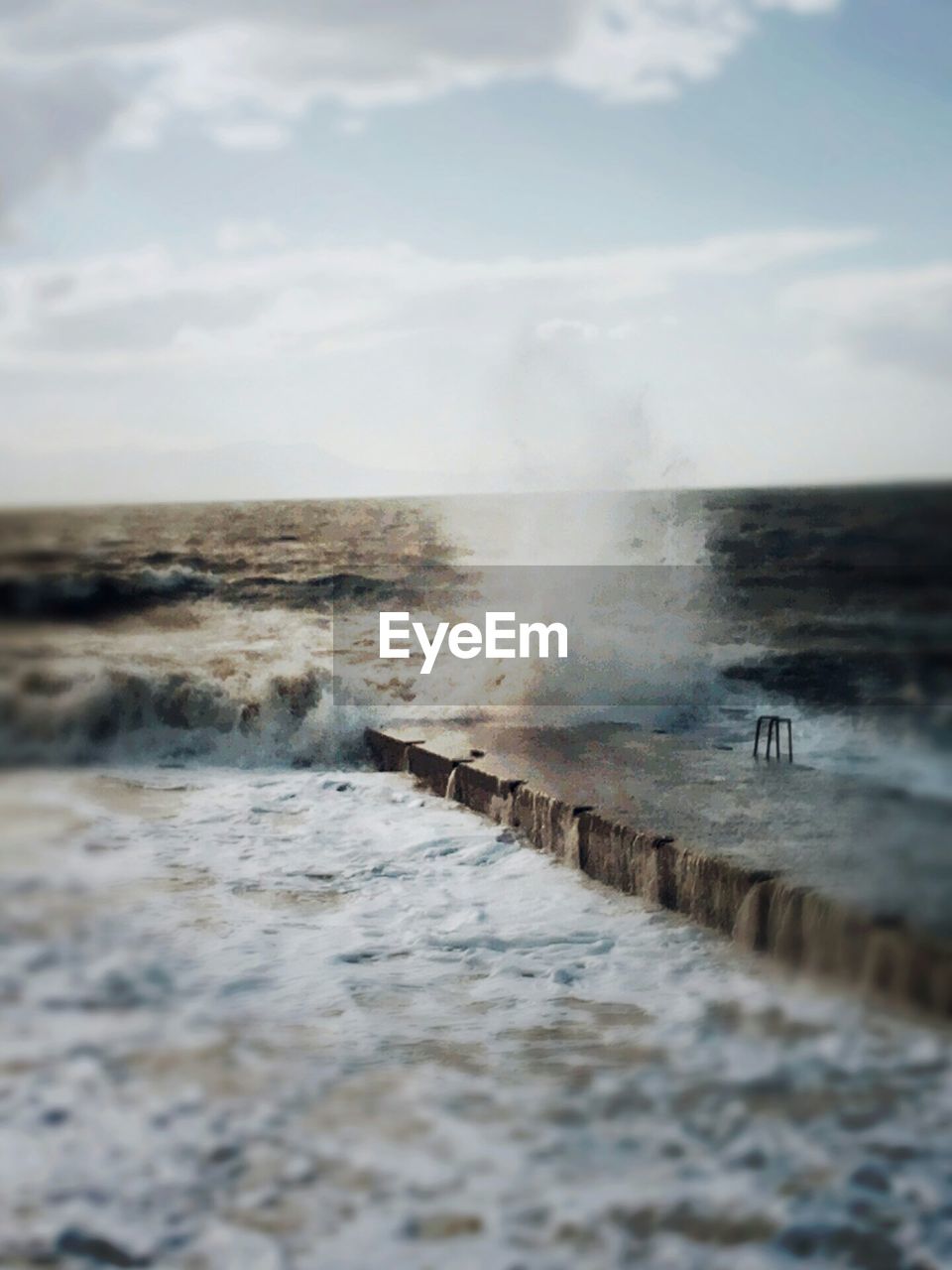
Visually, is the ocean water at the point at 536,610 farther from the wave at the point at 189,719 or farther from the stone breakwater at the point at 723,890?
the stone breakwater at the point at 723,890

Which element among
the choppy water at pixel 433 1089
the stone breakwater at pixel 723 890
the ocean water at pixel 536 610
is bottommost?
the choppy water at pixel 433 1089

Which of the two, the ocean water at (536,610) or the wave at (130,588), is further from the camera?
the wave at (130,588)

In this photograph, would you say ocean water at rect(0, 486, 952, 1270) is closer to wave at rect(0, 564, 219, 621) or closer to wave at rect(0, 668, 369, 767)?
wave at rect(0, 668, 369, 767)

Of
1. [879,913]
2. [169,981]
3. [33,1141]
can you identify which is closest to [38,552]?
[169,981]

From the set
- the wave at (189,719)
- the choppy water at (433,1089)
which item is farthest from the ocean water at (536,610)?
the choppy water at (433,1089)

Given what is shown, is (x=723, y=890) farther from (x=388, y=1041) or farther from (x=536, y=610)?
(x=536, y=610)

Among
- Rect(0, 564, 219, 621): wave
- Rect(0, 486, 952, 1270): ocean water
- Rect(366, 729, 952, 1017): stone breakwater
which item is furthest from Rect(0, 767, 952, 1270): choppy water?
Rect(0, 564, 219, 621): wave

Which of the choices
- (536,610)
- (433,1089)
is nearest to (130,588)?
(536,610)
